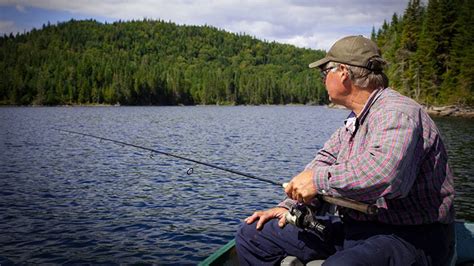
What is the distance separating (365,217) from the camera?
11.6 feet

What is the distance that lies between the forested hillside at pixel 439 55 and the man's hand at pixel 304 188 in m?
58.6

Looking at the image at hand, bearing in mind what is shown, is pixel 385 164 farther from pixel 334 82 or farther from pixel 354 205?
pixel 334 82

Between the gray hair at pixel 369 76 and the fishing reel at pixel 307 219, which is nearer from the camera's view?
the gray hair at pixel 369 76

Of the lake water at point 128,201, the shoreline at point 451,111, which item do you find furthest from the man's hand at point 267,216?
the shoreline at point 451,111

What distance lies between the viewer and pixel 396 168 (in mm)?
3012

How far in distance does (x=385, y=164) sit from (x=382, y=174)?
2.9 inches

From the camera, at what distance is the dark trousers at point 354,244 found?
130 inches

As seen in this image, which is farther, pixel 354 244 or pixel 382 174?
pixel 354 244

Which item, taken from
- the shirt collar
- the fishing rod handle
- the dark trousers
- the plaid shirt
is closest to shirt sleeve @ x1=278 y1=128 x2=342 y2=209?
the dark trousers

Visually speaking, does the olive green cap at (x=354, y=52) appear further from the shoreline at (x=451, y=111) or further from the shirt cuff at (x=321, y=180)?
the shoreline at (x=451, y=111)

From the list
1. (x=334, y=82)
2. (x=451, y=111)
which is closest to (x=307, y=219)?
(x=334, y=82)

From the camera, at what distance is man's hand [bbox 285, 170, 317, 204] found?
3443mm

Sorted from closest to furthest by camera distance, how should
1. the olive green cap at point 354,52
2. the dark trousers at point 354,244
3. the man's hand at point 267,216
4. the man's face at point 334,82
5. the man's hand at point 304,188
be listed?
the dark trousers at point 354,244
the man's hand at point 304,188
the olive green cap at point 354,52
the man's face at point 334,82
the man's hand at point 267,216

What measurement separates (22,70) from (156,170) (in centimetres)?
15762
